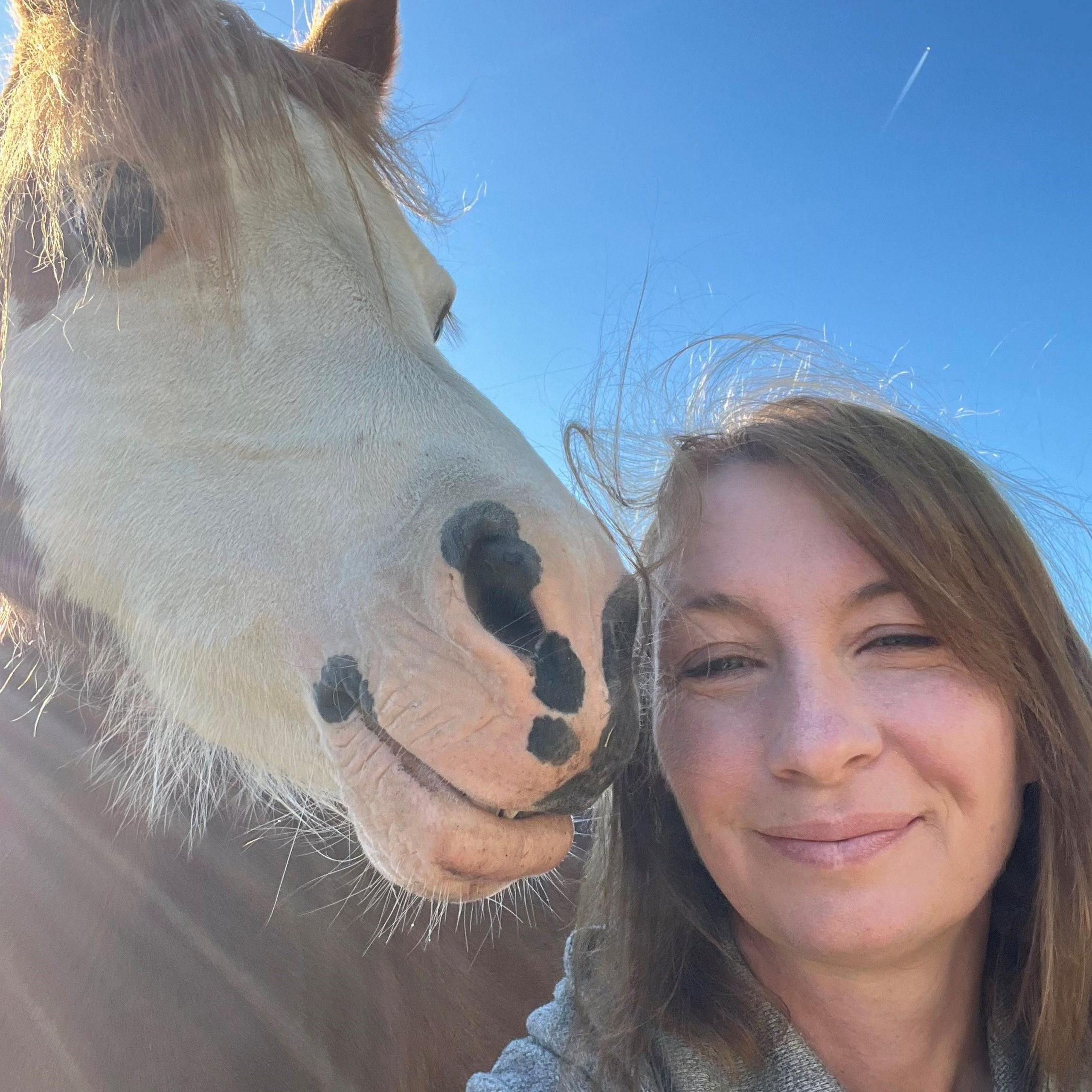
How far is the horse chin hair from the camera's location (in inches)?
66.0

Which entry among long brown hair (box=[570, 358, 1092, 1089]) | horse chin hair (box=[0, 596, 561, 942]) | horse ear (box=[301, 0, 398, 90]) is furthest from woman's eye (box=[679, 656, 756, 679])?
horse ear (box=[301, 0, 398, 90])

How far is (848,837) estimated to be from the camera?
4.07ft

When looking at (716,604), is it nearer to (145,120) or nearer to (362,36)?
(145,120)

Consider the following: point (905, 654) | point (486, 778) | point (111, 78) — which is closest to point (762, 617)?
point (905, 654)

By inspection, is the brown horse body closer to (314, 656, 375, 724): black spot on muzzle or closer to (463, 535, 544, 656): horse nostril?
(314, 656, 375, 724): black spot on muzzle

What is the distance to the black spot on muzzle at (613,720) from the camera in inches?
48.1

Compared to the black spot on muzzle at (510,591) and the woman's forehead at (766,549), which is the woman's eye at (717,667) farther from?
the black spot on muzzle at (510,591)

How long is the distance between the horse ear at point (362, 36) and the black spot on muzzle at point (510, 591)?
5.69 feet

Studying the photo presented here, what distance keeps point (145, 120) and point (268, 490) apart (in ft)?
2.55

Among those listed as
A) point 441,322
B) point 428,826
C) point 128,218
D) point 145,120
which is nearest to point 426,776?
point 428,826

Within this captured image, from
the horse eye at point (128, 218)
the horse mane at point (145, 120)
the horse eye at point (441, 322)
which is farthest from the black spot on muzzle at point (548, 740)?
the horse eye at point (441, 322)

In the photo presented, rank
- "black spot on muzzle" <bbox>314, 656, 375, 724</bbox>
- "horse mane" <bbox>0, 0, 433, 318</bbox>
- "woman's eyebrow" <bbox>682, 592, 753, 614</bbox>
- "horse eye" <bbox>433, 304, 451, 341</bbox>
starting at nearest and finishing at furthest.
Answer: "black spot on muzzle" <bbox>314, 656, 375, 724</bbox>
"woman's eyebrow" <bbox>682, 592, 753, 614</bbox>
"horse mane" <bbox>0, 0, 433, 318</bbox>
"horse eye" <bbox>433, 304, 451, 341</bbox>

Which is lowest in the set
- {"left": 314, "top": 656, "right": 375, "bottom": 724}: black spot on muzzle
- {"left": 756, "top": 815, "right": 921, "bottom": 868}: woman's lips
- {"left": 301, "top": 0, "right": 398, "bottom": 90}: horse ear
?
{"left": 314, "top": 656, "right": 375, "bottom": 724}: black spot on muzzle

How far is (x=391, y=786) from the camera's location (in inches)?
48.6
